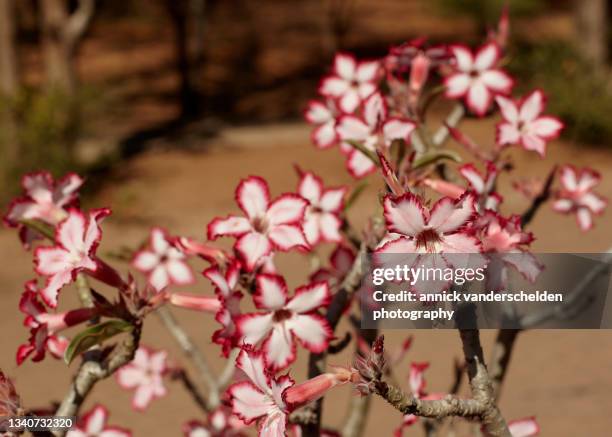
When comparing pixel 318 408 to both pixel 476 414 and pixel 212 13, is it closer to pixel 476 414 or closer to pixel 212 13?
pixel 476 414

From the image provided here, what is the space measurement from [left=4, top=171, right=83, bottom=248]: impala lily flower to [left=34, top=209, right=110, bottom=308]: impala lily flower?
0.71 feet

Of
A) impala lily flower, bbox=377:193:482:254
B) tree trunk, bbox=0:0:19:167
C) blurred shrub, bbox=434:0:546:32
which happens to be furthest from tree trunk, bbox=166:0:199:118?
impala lily flower, bbox=377:193:482:254

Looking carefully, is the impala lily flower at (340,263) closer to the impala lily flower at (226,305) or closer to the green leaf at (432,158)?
the green leaf at (432,158)

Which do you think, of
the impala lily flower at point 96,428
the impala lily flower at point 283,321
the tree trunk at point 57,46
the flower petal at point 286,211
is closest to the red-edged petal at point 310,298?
the impala lily flower at point 283,321

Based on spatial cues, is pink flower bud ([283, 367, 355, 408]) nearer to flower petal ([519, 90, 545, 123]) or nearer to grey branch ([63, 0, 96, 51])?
flower petal ([519, 90, 545, 123])

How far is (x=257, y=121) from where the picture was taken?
1484 cm

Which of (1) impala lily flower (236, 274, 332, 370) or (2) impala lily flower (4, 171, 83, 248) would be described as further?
(2) impala lily flower (4, 171, 83, 248)

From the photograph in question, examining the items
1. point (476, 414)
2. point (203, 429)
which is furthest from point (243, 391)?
point (203, 429)

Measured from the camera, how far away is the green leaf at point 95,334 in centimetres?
129

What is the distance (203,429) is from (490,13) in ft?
58.3

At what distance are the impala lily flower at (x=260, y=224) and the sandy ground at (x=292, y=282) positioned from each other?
20.3 inches

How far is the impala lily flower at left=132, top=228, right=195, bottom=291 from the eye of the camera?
6.12 feet

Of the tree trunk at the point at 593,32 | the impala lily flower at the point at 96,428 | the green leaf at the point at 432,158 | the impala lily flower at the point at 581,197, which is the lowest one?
the tree trunk at the point at 593,32

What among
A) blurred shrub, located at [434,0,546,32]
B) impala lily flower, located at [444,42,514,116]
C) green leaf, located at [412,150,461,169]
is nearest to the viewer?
green leaf, located at [412,150,461,169]
